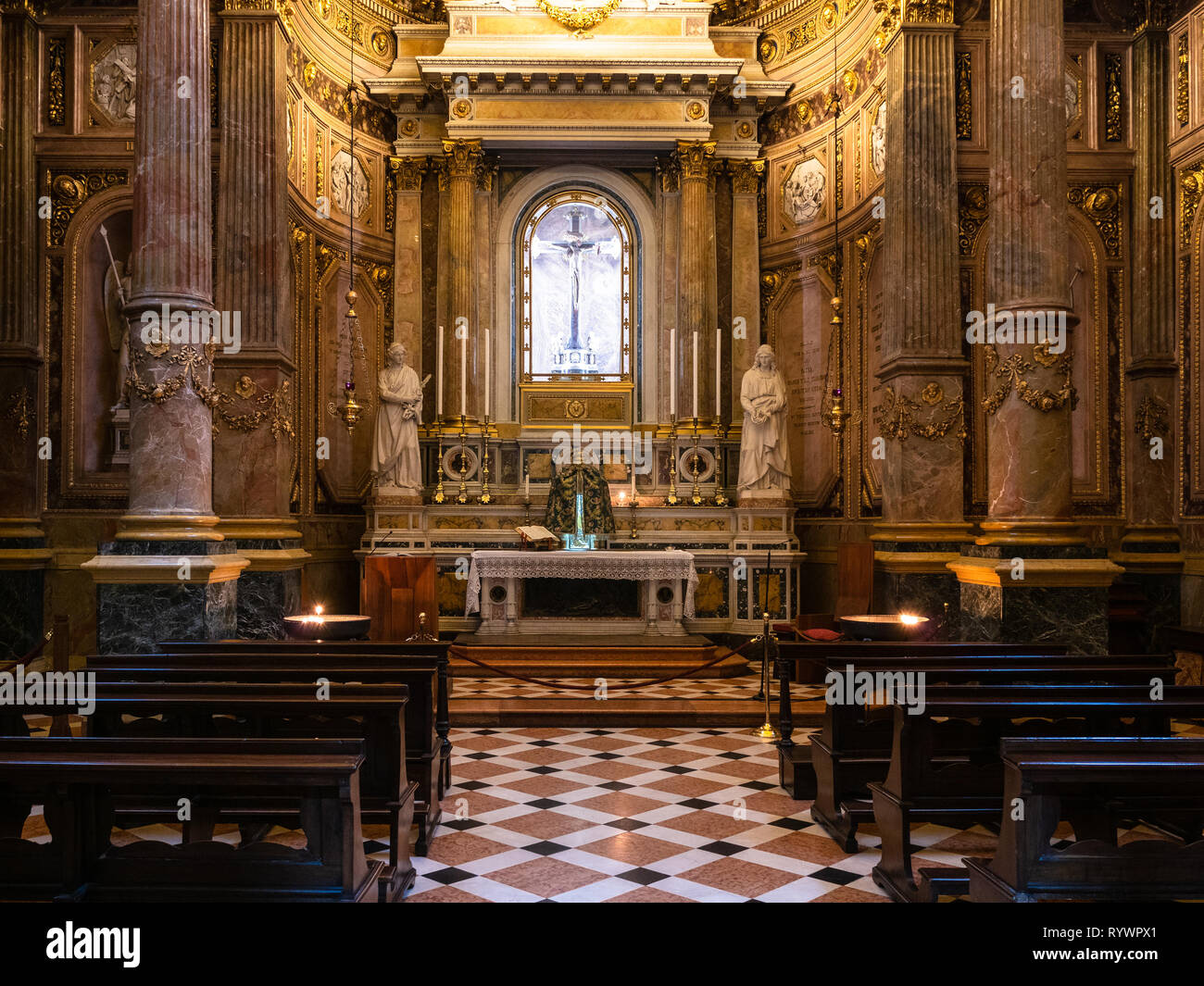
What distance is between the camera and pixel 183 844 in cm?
347

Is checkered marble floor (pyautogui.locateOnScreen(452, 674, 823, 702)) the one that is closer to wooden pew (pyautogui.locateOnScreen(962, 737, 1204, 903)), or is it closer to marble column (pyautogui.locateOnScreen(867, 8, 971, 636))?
marble column (pyautogui.locateOnScreen(867, 8, 971, 636))

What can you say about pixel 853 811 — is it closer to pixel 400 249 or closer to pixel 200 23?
pixel 200 23

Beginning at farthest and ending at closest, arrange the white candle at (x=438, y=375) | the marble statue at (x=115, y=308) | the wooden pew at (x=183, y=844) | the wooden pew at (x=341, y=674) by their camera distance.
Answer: the white candle at (x=438, y=375), the marble statue at (x=115, y=308), the wooden pew at (x=341, y=674), the wooden pew at (x=183, y=844)

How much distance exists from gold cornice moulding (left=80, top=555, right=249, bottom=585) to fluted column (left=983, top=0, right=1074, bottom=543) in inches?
246

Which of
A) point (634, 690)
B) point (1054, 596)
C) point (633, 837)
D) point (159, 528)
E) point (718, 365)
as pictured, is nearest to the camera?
point (633, 837)

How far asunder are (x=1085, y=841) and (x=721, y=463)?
1107 cm

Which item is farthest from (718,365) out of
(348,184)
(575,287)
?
(348,184)

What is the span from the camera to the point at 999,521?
26.2ft

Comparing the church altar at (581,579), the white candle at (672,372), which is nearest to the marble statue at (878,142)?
the white candle at (672,372)

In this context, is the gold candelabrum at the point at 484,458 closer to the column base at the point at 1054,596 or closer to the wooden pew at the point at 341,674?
the column base at the point at 1054,596

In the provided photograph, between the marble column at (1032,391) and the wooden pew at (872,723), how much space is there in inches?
80.6

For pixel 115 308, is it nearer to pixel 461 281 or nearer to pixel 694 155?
pixel 461 281

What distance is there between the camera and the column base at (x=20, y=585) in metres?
10.2

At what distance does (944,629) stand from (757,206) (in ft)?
24.4
